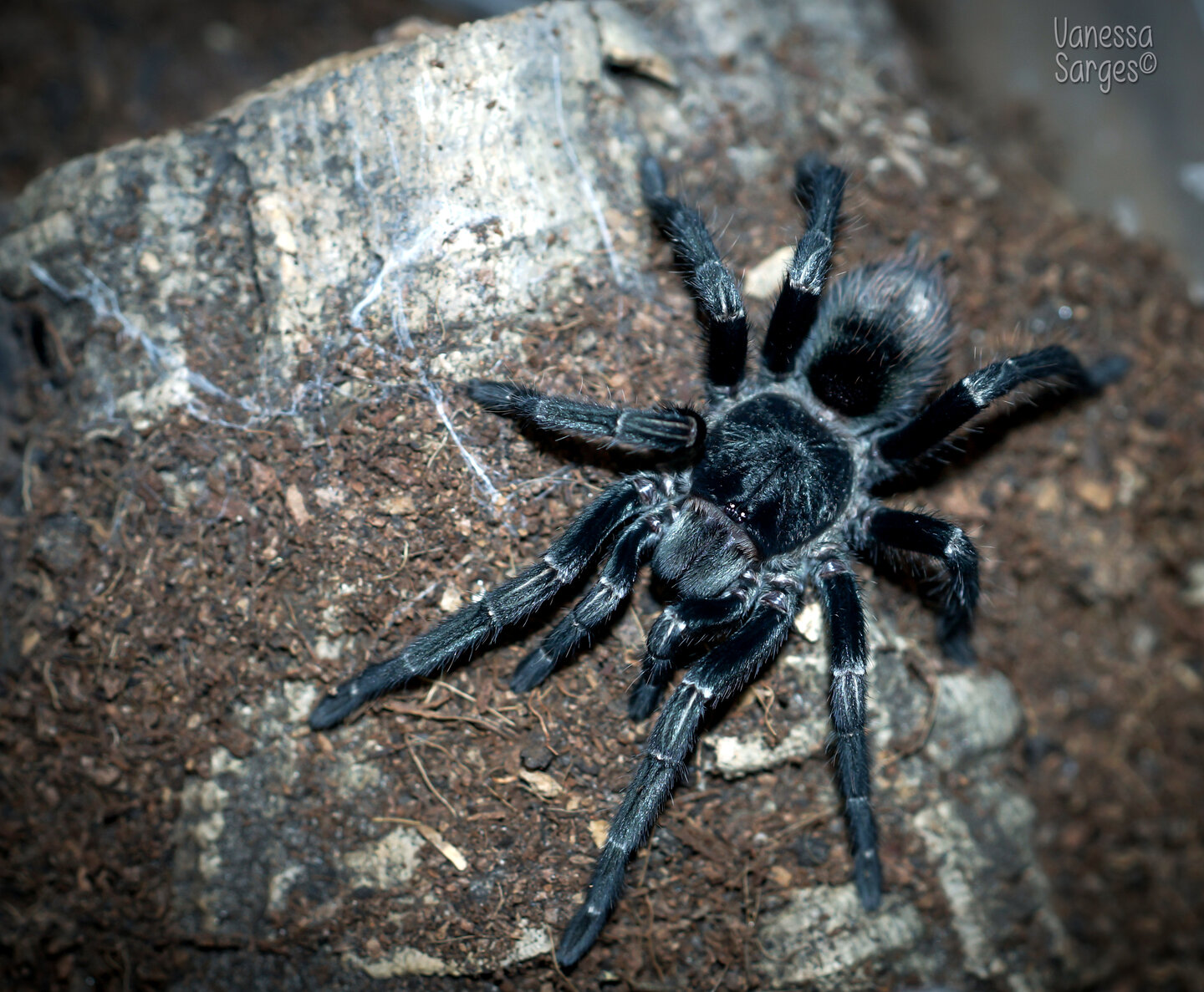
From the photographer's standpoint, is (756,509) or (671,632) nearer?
(671,632)

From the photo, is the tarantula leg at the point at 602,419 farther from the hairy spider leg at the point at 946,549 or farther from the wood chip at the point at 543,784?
the wood chip at the point at 543,784

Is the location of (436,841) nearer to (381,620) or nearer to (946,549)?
(381,620)

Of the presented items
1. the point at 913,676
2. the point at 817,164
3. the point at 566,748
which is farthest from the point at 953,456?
the point at 566,748

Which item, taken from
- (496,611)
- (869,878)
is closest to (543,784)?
(496,611)

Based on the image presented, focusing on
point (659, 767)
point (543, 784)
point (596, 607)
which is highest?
point (596, 607)

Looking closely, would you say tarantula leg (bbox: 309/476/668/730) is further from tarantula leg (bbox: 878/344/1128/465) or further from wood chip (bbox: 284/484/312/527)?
tarantula leg (bbox: 878/344/1128/465)
